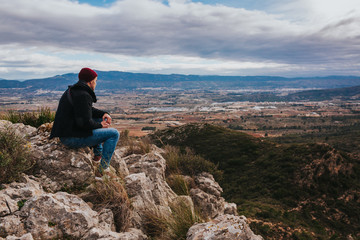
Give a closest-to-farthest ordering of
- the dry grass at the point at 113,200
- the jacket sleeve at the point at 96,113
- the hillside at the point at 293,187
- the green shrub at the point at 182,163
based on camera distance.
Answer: the dry grass at the point at 113,200
the jacket sleeve at the point at 96,113
the green shrub at the point at 182,163
the hillside at the point at 293,187

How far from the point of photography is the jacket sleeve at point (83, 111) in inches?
209

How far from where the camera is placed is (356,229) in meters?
20.5

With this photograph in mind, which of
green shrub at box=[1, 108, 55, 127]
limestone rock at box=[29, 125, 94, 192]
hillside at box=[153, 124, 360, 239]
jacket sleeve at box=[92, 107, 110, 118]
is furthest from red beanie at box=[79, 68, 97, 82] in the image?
hillside at box=[153, 124, 360, 239]

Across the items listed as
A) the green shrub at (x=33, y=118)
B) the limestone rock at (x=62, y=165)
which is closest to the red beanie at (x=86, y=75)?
the limestone rock at (x=62, y=165)

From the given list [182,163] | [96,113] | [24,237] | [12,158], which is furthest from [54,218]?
[182,163]

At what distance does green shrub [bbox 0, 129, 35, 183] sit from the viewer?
4.75 m

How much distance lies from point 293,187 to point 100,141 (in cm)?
2773

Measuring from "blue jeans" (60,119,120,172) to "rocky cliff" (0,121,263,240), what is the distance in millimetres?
372

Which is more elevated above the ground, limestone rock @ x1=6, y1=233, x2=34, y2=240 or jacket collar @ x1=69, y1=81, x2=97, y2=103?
jacket collar @ x1=69, y1=81, x2=97, y2=103

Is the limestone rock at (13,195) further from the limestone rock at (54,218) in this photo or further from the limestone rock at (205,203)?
the limestone rock at (205,203)

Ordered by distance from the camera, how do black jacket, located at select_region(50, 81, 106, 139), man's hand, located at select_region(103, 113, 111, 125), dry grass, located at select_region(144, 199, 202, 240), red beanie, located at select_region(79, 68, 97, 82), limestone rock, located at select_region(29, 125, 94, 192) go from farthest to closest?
1. man's hand, located at select_region(103, 113, 111, 125)
2. limestone rock, located at select_region(29, 125, 94, 192)
3. red beanie, located at select_region(79, 68, 97, 82)
4. black jacket, located at select_region(50, 81, 106, 139)
5. dry grass, located at select_region(144, 199, 202, 240)

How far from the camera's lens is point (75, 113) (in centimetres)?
539

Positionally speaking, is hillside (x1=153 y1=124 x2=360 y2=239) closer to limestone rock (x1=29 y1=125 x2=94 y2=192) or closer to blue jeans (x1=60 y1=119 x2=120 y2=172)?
blue jeans (x1=60 y1=119 x2=120 y2=172)

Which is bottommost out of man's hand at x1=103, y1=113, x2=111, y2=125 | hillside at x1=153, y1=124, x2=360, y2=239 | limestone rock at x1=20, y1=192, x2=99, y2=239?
hillside at x1=153, y1=124, x2=360, y2=239
